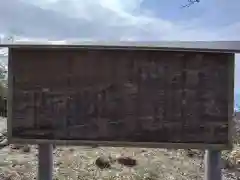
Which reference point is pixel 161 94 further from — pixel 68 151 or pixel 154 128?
pixel 68 151

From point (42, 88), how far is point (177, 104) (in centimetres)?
153

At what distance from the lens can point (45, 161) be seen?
4.48 m

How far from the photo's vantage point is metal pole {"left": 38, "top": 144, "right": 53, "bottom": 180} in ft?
14.6

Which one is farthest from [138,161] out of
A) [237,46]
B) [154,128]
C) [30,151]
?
[237,46]

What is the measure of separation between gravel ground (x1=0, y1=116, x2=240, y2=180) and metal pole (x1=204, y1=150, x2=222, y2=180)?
2.20 meters

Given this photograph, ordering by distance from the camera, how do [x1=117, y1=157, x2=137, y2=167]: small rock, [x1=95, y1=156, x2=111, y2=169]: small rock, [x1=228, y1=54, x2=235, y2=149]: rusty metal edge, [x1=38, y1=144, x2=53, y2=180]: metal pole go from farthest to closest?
[x1=117, y1=157, x2=137, y2=167]: small rock → [x1=95, y1=156, x2=111, y2=169]: small rock → [x1=38, y1=144, x2=53, y2=180]: metal pole → [x1=228, y1=54, x2=235, y2=149]: rusty metal edge

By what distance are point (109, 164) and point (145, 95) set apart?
122 inches

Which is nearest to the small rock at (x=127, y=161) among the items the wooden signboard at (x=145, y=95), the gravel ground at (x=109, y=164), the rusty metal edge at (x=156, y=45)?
the gravel ground at (x=109, y=164)

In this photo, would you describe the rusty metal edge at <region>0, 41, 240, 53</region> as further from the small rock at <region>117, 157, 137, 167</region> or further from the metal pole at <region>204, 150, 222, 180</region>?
the small rock at <region>117, 157, 137, 167</region>

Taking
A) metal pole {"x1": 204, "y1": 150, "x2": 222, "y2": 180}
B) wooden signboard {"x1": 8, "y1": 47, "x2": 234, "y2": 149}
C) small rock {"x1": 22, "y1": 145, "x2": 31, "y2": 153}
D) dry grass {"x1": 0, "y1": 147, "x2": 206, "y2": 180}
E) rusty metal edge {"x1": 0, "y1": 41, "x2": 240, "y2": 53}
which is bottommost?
dry grass {"x1": 0, "y1": 147, "x2": 206, "y2": 180}

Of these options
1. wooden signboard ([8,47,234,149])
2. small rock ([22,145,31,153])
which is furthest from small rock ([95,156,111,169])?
wooden signboard ([8,47,234,149])

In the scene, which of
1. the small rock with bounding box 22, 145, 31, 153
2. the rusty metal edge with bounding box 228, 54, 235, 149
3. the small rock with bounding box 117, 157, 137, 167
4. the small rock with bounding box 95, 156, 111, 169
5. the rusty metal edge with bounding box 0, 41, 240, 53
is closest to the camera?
the rusty metal edge with bounding box 0, 41, 240, 53

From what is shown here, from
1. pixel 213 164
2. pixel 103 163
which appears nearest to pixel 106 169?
pixel 103 163

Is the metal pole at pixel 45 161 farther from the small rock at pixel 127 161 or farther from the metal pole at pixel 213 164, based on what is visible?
the small rock at pixel 127 161
